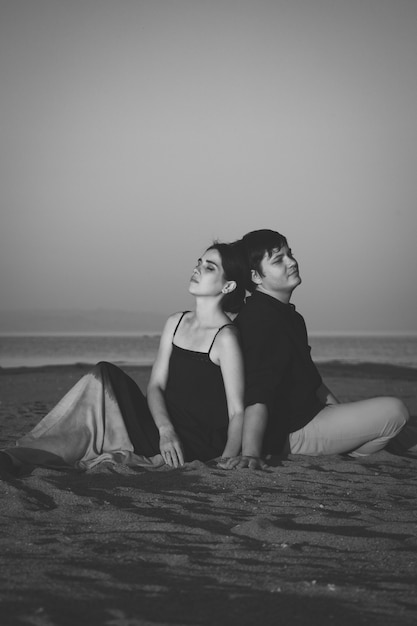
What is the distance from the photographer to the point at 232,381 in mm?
4645

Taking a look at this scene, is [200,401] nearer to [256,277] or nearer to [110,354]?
[256,277]

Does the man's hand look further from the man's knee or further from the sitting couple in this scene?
the man's knee

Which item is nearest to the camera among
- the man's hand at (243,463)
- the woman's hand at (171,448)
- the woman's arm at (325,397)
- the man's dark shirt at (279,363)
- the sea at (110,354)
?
the man's hand at (243,463)

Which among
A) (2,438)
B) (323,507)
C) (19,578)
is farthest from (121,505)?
(2,438)

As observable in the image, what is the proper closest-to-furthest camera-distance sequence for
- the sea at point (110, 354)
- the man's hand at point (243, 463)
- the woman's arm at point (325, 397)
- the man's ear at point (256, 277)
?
the man's hand at point (243, 463), the man's ear at point (256, 277), the woman's arm at point (325, 397), the sea at point (110, 354)

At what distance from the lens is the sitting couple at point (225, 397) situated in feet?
15.0

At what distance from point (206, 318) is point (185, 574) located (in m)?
2.52

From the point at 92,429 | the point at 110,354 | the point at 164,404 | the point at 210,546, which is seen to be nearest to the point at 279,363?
the point at 164,404

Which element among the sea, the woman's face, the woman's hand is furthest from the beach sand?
the sea

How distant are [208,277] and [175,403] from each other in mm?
837

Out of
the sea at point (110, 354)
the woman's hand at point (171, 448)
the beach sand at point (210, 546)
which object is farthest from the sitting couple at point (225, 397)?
the sea at point (110, 354)

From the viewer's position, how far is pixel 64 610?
6.95ft

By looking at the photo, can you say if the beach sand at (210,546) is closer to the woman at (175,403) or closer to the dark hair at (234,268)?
the woman at (175,403)

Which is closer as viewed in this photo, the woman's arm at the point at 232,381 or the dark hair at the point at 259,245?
the woman's arm at the point at 232,381
